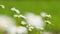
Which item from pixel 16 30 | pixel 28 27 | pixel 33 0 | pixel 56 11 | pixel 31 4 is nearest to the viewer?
pixel 28 27

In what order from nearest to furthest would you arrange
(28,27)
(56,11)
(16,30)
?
(28,27) → (16,30) → (56,11)

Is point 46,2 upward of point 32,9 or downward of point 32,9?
upward

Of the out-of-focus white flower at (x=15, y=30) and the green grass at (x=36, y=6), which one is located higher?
the green grass at (x=36, y=6)

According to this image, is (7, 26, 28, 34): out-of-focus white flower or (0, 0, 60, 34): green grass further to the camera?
(0, 0, 60, 34): green grass

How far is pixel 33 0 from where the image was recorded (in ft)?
12.5

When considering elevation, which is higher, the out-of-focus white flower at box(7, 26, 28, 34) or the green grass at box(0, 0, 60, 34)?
A: the green grass at box(0, 0, 60, 34)

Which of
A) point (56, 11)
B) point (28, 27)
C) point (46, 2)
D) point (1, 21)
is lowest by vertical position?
point (28, 27)

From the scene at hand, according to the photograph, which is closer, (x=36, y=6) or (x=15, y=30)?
(x=15, y=30)

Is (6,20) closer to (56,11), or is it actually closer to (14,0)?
(56,11)

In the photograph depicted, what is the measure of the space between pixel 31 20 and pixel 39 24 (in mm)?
66

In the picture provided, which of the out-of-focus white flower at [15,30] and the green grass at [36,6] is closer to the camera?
the out-of-focus white flower at [15,30]

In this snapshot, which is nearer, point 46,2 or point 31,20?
point 31,20

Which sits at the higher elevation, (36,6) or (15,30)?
(36,6)

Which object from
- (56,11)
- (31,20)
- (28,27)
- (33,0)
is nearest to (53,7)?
(56,11)
